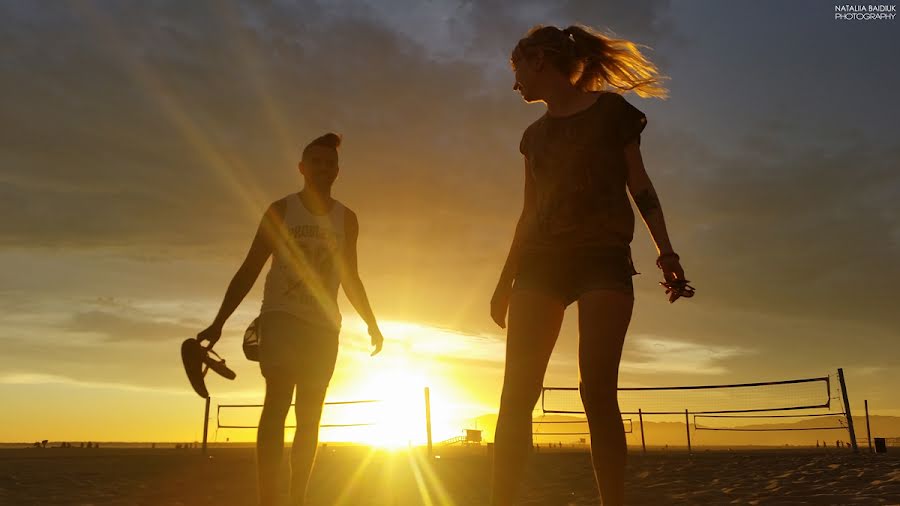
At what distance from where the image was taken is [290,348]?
4.07m

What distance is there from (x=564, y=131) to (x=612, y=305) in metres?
0.78

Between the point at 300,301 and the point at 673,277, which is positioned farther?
the point at 300,301

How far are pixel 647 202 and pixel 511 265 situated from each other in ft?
2.00

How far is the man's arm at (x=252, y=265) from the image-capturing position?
4281mm

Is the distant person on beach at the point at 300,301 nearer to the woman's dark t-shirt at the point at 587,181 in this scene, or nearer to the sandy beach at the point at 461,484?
the woman's dark t-shirt at the point at 587,181

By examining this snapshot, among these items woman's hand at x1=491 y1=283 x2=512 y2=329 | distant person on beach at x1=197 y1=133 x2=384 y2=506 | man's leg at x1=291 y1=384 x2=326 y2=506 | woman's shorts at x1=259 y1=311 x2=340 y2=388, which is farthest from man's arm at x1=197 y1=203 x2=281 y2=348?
woman's hand at x1=491 y1=283 x2=512 y2=329

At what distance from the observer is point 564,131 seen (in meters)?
3.06

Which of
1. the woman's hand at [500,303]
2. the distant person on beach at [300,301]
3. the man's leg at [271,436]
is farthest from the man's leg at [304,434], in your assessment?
the woman's hand at [500,303]

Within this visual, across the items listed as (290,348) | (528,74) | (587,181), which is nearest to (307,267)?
(290,348)

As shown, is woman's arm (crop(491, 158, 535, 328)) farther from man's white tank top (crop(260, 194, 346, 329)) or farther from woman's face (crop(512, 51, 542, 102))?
man's white tank top (crop(260, 194, 346, 329))

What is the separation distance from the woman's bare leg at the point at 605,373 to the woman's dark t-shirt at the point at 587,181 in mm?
242

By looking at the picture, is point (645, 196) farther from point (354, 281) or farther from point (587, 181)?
point (354, 281)

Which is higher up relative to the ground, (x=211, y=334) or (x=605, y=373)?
(x=211, y=334)

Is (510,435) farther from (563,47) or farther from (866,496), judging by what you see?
(866,496)
